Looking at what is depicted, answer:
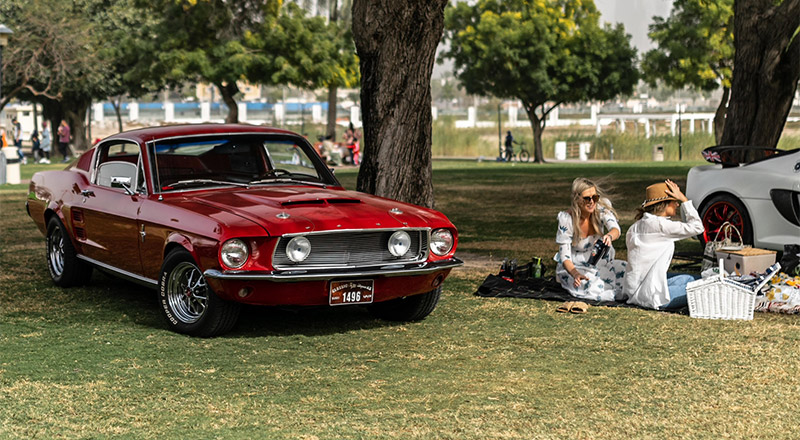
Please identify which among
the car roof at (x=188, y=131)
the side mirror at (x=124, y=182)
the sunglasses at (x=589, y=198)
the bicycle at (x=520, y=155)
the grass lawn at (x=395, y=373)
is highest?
the car roof at (x=188, y=131)

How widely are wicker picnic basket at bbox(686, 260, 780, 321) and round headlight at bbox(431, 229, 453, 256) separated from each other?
194 cm

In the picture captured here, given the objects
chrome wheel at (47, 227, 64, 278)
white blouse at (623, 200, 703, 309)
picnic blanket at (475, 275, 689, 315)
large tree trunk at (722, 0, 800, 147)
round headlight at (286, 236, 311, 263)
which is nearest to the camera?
round headlight at (286, 236, 311, 263)

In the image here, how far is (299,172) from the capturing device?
29.8ft

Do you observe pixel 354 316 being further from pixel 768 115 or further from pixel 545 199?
pixel 545 199

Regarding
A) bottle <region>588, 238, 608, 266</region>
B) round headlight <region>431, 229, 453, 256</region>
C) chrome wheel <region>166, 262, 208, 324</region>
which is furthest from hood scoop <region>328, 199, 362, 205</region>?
bottle <region>588, 238, 608, 266</region>

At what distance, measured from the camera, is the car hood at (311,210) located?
24.4ft

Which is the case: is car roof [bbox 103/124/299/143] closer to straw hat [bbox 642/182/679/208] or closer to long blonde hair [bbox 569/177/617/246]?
long blonde hair [bbox 569/177/617/246]

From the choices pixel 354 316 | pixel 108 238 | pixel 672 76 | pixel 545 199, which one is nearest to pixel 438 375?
pixel 354 316

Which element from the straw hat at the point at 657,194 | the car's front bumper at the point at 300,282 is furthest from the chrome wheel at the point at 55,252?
the straw hat at the point at 657,194

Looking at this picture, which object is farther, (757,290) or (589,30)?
(589,30)

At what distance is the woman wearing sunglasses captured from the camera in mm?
9070

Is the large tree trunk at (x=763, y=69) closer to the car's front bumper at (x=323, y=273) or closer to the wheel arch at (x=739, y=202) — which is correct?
the wheel arch at (x=739, y=202)

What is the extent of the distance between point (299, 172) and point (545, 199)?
13.1 metres

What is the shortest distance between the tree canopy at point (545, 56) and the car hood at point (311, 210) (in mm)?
39798
